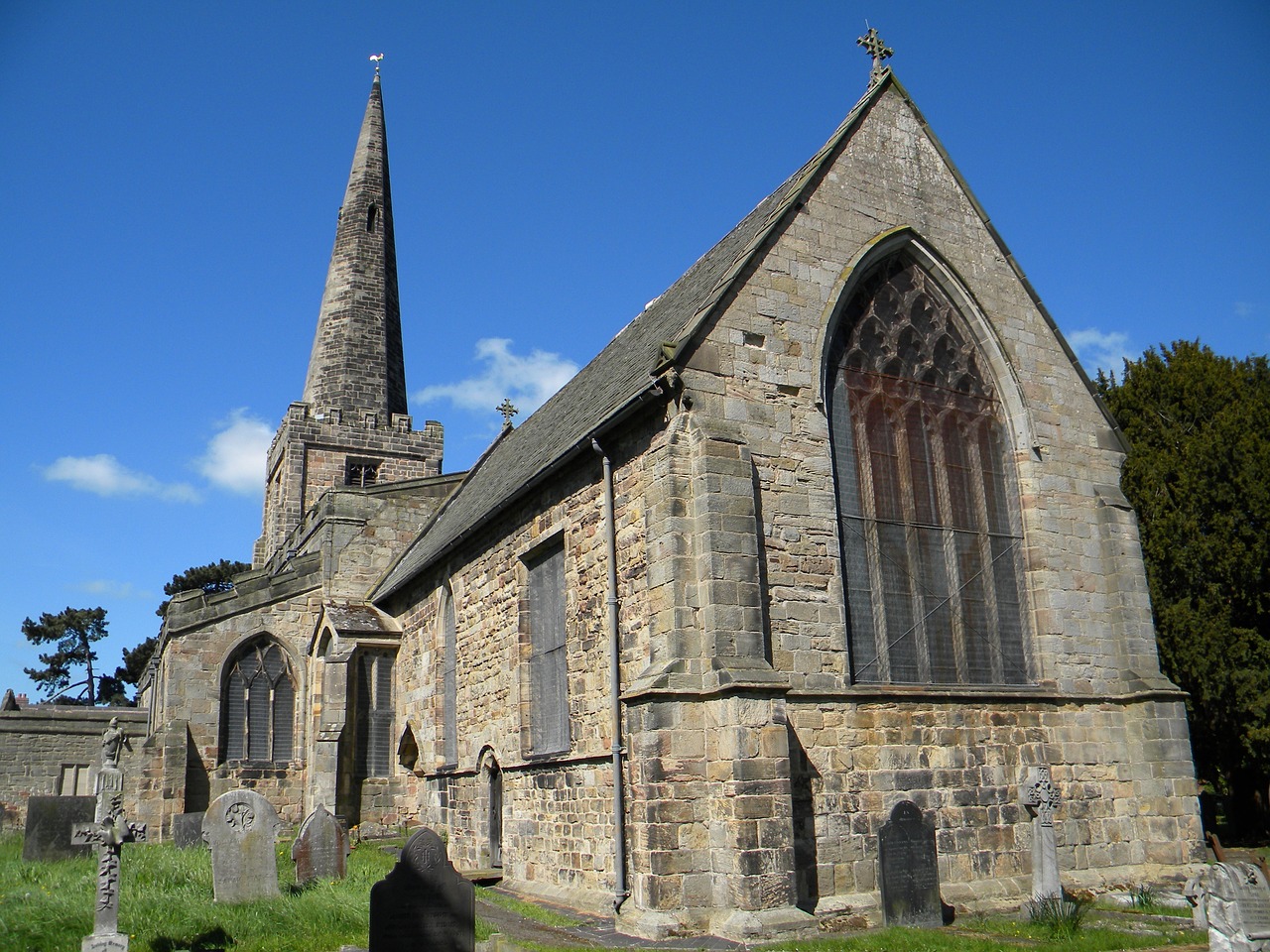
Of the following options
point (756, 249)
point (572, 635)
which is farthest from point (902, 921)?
point (756, 249)

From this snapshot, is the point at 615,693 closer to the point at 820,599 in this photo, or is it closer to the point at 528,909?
the point at 820,599

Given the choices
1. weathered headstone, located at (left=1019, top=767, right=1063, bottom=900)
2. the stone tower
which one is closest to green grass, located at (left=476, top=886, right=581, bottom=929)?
weathered headstone, located at (left=1019, top=767, right=1063, bottom=900)

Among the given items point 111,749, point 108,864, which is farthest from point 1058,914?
point 111,749

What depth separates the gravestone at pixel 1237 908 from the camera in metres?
7.61

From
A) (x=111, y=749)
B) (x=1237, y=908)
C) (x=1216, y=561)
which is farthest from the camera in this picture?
(x=1216, y=561)

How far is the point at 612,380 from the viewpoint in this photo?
52.7 feet

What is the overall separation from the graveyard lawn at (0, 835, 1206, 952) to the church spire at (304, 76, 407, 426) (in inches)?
899

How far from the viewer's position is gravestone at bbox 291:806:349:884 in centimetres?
1397

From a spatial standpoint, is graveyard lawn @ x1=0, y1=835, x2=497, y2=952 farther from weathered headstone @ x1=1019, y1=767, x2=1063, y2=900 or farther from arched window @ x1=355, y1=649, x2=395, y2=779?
arched window @ x1=355, y1=649, x2=395, y2=779

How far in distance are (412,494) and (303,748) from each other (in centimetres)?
Result: 662

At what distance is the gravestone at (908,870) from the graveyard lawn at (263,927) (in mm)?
302

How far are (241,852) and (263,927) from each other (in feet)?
6.38

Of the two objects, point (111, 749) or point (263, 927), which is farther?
point (111, 749)

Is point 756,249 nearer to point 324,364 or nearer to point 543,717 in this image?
point 543,717
